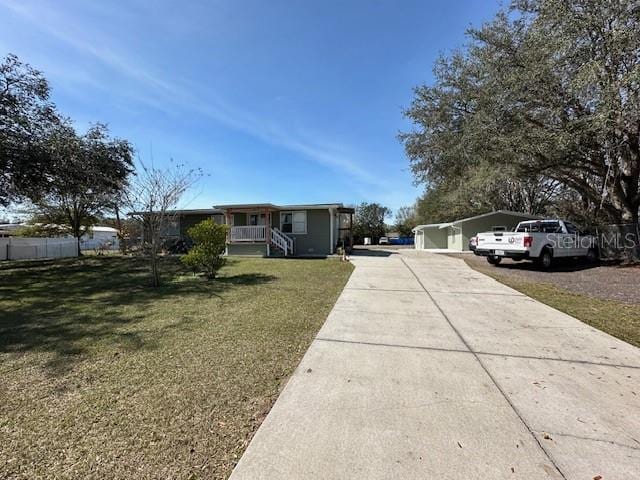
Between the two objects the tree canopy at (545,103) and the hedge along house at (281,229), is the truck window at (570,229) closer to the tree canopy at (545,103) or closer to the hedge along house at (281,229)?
the tree canopy at (545,103)

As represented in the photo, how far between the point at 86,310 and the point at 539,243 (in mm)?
13378

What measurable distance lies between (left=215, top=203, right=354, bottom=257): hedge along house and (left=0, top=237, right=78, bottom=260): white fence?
12.8 meters

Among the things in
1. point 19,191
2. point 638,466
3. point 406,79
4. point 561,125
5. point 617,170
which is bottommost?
point 638,466

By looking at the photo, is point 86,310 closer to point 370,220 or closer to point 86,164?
point 86,164

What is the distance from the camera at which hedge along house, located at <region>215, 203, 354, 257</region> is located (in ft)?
57.3

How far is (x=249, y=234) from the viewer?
57.6 ft

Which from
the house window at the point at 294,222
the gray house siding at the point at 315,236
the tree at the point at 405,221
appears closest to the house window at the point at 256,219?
the house window at the point at 294,222

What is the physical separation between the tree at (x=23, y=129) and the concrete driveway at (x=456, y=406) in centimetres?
1137

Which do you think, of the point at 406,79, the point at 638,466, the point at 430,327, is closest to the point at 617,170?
the point at 406,79

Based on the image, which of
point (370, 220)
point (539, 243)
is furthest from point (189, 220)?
point (370, 220)

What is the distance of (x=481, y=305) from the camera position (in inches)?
238

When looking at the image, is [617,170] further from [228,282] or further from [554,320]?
[228,282]

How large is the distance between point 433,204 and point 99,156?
31.0m

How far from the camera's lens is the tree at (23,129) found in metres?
9.73
